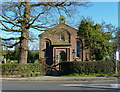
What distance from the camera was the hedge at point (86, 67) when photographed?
72.3 feet

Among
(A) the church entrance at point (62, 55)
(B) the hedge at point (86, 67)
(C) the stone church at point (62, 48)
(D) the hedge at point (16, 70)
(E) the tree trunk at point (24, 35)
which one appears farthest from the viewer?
(A) the church entrance at point (62, 55)

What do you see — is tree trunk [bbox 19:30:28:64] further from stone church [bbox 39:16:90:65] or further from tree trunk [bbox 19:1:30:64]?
stone church [bbox 39:16:90:65]

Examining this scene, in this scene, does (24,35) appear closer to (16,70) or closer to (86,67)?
(16,70)

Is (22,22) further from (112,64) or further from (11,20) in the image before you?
(112,64)

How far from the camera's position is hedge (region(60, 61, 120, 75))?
22.0 m

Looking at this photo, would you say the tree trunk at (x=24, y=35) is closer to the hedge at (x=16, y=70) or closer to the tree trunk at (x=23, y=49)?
the tree trunk at (x=23, y=49)

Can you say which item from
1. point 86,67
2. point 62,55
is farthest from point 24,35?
point 62,55

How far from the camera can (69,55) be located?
40.1m

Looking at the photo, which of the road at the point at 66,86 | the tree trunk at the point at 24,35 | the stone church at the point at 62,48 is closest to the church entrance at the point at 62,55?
the stone church at the point at 62,48

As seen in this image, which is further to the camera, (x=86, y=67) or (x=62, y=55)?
(x=62, y=55)

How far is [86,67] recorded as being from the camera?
72.8 feet

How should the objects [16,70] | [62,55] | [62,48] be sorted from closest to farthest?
1. [16,70]
2. [62,48]
3. [62,55]

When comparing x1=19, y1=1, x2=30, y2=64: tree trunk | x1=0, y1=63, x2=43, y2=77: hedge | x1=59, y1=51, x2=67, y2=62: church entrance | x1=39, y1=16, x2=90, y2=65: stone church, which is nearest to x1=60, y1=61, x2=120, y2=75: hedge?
x1=0, y1=63, x2=43, y2=77: hedge

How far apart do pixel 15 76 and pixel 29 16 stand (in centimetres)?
686
